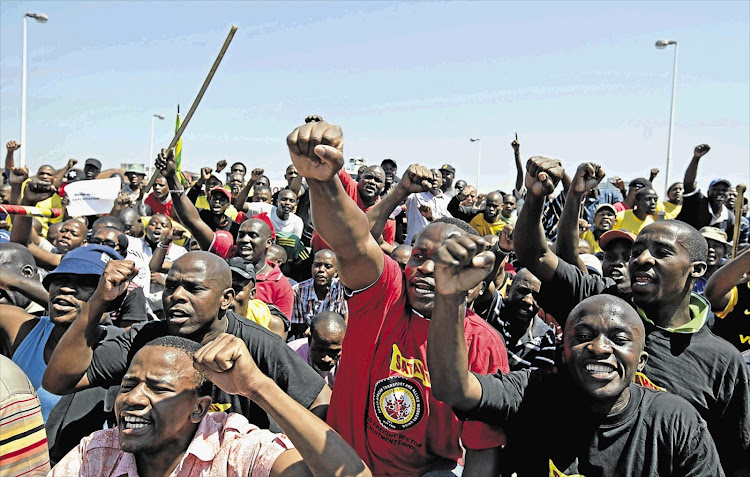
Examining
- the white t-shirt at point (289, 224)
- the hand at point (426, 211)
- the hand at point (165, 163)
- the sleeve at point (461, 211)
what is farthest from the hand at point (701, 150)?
the hand at point (165, 163)

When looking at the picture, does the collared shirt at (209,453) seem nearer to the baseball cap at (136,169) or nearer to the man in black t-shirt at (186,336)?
the man in black t-shirt at (186,336)

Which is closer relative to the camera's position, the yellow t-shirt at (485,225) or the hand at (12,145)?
the hand at (12,145)

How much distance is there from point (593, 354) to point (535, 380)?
25cm

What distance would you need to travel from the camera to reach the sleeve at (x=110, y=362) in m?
3.17

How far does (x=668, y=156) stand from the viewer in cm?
1900

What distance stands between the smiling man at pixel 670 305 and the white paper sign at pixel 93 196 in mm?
5207

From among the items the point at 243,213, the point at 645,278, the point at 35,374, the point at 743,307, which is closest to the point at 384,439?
the point at 645,278

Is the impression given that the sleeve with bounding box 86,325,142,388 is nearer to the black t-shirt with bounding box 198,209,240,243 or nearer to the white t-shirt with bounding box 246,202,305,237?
the black t-shirt with bounding box 198,209,240,243

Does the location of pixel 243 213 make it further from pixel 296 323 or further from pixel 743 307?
pixel 743 307

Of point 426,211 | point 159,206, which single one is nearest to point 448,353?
point 426,211

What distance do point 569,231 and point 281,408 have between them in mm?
2050

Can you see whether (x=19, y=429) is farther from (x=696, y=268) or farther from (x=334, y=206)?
(x=696, y=268)

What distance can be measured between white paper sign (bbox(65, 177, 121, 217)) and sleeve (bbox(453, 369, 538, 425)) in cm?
562

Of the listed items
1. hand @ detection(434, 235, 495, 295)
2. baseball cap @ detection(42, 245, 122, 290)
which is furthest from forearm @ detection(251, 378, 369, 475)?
baseball cap @ detection(42, 245, 122, 290)
